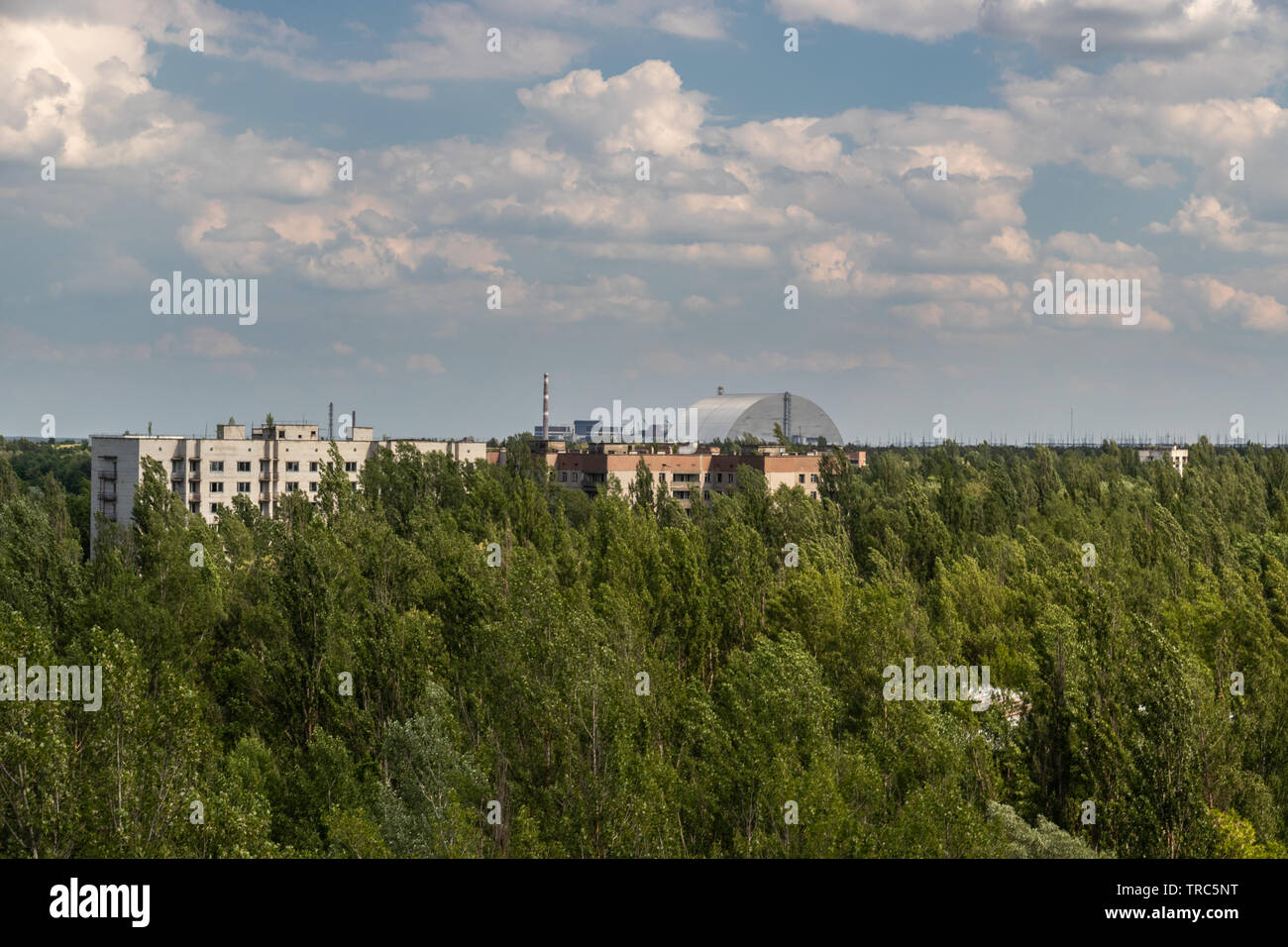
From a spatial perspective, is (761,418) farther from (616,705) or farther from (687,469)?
(616,705)

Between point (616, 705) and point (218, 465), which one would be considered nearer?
point (616, 705)

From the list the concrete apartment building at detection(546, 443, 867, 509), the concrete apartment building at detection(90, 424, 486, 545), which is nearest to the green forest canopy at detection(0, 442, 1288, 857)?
the concrete apartment building at detection(90, 424, 486, 545)

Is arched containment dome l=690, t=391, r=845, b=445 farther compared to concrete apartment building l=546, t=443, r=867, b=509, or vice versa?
arched containment dome l=690, t=391, r=845, b=445

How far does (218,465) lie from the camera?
2734 inches

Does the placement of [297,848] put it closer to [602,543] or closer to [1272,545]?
[602,543]

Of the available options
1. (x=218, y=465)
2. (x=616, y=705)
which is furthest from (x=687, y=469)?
(x=616, y=705)

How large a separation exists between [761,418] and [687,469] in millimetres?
87334

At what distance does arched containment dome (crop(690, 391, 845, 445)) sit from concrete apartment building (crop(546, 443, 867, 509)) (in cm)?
8022

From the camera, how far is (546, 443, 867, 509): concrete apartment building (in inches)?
3044

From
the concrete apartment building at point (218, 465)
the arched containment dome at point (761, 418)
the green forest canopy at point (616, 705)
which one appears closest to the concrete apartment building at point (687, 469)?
the concrete apartment building at point (218, 465)

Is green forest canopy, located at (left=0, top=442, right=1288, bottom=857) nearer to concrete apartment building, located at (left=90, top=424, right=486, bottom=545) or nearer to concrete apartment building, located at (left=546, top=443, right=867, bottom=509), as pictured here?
concrete apartment building, located at (left=90, top=424, right=486, bottom=545)

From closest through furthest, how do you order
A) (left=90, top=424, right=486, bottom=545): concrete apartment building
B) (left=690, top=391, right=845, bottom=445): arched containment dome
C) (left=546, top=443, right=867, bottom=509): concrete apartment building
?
(left=90, top=424, right=486, bottom=545): concrete apartment building
(left=546, top=443, right=867, bottom=509): concrete apartment building
(left=690, top=391, right=845, bottom=445): arched containment dome

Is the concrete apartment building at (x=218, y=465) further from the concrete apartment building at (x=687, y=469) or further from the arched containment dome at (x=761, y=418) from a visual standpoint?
the arched containment dome at (x=761, y=418)
